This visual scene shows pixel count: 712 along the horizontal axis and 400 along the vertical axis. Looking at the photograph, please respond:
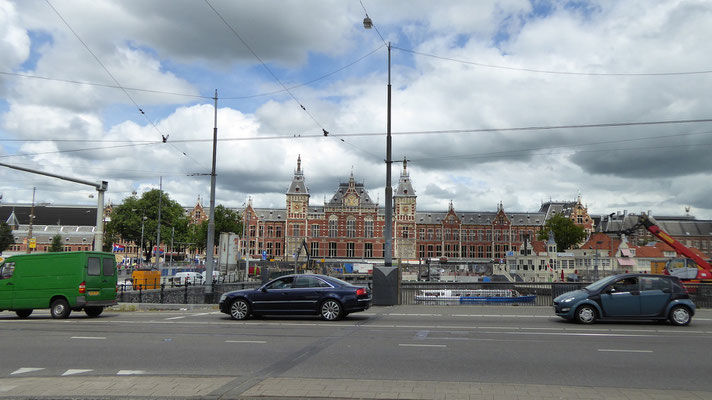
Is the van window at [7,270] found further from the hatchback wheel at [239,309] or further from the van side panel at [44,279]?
the hatchback wheel at [239,309]

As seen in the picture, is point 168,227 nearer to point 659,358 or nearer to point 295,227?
point 295,227

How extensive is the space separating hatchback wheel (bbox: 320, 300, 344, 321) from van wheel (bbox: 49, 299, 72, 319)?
9326 millimetres

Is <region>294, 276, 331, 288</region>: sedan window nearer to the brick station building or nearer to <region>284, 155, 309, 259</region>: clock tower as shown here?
the brick station building

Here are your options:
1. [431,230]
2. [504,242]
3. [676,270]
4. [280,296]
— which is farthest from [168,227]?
[280,296]

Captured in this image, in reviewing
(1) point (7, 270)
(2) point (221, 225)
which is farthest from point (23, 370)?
(2) point (221, 225)

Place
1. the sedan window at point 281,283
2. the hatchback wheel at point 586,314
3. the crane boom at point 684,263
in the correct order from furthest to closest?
1. the crane boom at point 684,263
2. the sedan window at point 281,283
3. the hatchback wheel at point 586,314

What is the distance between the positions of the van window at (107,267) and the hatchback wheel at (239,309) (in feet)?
18.2

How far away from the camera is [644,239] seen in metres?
148

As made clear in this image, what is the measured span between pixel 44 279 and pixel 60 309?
1195 mm


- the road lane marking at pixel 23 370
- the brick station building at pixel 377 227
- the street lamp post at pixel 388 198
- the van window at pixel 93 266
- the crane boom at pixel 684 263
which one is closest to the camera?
the road lane marking at pixel 23 370

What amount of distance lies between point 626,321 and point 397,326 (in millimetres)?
7387

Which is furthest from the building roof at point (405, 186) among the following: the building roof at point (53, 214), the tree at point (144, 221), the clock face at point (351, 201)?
the building roof at point (53, 214)

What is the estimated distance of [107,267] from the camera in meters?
19.9

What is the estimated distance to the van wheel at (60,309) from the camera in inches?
750
